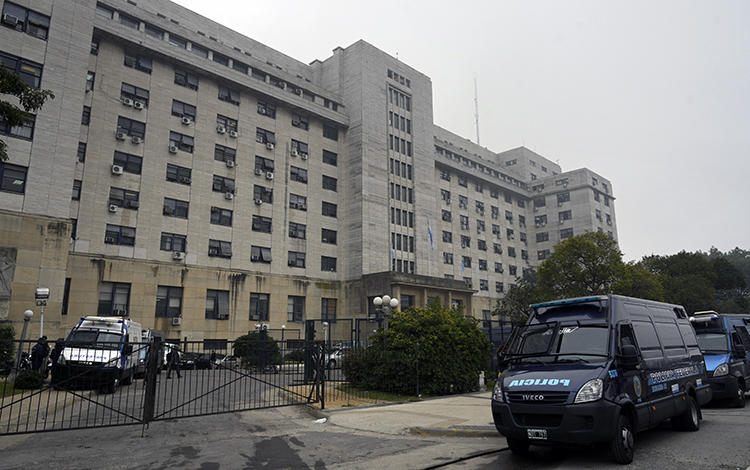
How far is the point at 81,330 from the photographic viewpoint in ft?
58.3

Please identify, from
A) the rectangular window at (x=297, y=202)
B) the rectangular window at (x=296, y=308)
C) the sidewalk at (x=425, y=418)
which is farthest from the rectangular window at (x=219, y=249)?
the sidewalk at (x=425, y=418)

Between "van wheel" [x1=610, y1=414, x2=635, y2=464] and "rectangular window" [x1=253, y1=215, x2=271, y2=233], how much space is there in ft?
128

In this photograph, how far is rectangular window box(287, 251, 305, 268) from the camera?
1767 inches

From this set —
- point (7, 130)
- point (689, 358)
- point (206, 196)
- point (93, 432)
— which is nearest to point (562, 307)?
point (689, 358)

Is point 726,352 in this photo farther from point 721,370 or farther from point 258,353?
point 258,353

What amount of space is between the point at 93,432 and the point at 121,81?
113ft

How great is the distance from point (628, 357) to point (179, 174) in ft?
126

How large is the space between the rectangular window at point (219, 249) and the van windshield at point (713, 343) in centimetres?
3504

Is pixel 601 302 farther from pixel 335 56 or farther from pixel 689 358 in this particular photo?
pixel 335 56

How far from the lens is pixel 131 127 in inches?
1457

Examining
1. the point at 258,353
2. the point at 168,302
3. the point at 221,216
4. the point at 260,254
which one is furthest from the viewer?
the point at 260,254

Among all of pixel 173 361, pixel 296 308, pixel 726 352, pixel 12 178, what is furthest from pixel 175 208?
pixel 726 352

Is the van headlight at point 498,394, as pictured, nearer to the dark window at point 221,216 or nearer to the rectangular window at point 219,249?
the rectangular window at point 219,249

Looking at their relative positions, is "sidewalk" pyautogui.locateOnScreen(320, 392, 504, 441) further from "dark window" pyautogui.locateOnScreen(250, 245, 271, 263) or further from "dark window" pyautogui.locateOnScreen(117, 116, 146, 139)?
"dark window" pyautogui.locateOnScreen(117, 116, 146, 139)
